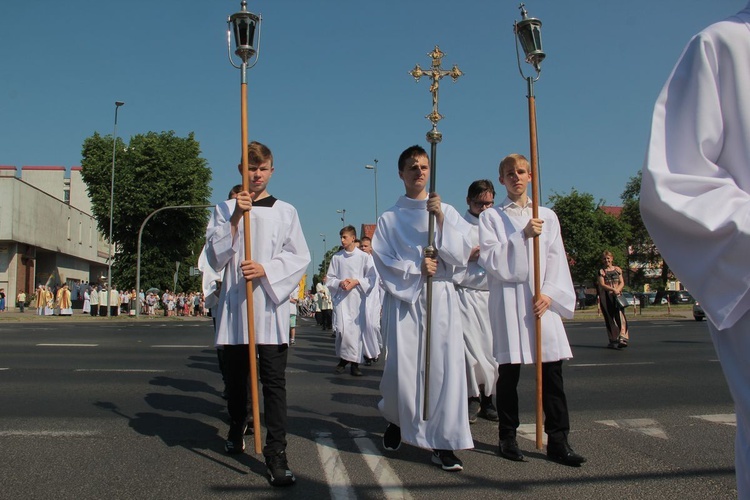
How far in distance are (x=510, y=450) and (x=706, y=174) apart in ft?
10.5

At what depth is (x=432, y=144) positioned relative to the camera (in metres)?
4.93

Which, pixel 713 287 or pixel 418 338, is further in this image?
pixel 418 338

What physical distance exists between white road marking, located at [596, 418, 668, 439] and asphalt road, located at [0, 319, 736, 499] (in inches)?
0.6

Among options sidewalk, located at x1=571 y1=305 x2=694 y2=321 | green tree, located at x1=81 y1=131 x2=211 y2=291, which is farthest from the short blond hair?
green tree, located at x1=81 y1=131 x2=211 y2=291

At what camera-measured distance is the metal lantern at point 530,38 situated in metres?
4.94

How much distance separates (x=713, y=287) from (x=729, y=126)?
44 centimetres

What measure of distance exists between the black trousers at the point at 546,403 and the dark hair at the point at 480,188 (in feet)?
7.40

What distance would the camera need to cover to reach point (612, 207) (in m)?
124

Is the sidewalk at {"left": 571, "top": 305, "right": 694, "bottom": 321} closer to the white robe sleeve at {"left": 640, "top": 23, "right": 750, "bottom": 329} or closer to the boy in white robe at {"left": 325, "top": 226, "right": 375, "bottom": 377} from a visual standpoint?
the boy in white robe at {"left": 325, "top": 226, "right": 375, "bottom": 377}

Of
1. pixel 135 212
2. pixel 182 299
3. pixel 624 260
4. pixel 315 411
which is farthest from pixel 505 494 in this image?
pixel 624 260

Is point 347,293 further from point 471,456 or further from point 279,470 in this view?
point 279,470

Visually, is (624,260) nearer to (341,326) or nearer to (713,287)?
(341,326)

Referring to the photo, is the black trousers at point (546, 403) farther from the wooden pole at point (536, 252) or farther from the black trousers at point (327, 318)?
the black trousers at point (327, 318)

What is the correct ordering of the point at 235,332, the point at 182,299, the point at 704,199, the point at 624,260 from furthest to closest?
the point at 624,260
the point at 182,299
the point at 235,332
the point at 704,199
